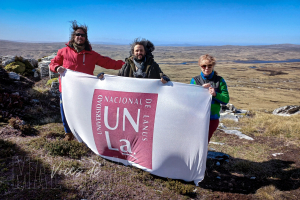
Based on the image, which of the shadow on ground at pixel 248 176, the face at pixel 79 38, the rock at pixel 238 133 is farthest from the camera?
the rock at pixel 238 133

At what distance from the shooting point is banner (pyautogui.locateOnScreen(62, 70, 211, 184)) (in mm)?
3291

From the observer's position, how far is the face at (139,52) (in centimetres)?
356

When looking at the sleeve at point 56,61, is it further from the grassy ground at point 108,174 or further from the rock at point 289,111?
the rock at point 289,111

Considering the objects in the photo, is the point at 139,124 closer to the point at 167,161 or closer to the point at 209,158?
the point at 167,161

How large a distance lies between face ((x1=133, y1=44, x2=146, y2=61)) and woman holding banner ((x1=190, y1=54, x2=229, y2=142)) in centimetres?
96

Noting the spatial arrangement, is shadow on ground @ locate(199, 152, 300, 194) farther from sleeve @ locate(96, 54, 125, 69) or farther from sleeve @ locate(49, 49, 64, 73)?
sleeve @ locate(49, 49, 64, 73)

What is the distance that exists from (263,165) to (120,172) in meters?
3.15

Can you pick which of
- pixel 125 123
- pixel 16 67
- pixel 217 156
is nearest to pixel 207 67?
pixel 125 123

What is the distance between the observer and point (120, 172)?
3.71 m

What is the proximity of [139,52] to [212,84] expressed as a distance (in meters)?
1.32

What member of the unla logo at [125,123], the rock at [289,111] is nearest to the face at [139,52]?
the unla logo at [125,123]

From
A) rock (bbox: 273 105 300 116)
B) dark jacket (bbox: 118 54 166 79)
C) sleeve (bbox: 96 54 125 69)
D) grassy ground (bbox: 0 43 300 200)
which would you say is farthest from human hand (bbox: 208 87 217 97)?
rock (bbox: 273 105 300 116)

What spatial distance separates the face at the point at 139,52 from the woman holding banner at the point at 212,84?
3.16 ft

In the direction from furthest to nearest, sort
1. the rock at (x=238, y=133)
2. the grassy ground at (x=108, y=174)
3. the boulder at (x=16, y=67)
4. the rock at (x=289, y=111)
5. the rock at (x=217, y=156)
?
the rock at (x=289, y=111)
the boulder at (x=16, y=67)
the rock at (x=238, y=133)
the rock at (x=217, y=156)
the grassy ground at (x=108, y=174)
